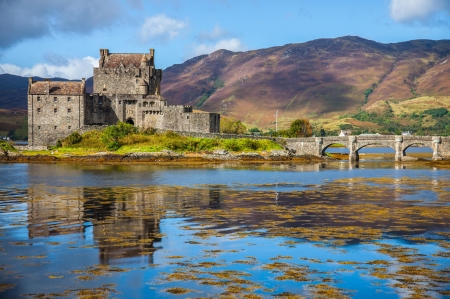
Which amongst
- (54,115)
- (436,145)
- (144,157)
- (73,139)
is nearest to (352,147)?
(436,145)

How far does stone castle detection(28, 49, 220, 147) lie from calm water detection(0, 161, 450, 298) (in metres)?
40.6

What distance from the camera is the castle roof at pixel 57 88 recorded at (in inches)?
3465

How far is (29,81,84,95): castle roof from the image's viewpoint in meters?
88.0

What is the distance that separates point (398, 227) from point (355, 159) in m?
67.7

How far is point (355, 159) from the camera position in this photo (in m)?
95.8

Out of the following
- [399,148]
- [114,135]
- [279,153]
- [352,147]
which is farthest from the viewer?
[352,147]

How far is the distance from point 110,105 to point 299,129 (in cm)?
3990

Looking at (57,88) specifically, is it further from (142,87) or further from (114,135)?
(142,87)

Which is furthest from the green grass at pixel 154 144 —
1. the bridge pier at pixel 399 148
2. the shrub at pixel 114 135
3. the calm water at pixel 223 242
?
the calm water at pixel 223 242

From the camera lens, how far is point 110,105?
90.9m

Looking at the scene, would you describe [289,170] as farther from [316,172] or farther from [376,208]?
[376,208]

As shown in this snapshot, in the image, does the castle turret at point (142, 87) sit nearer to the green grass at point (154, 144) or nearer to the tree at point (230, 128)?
the green grass at point (154, 144)

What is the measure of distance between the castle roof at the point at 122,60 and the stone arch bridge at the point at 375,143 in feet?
85.3

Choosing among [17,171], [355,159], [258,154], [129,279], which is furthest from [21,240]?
[355,159]
